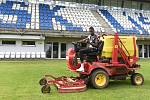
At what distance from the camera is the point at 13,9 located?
121 ft

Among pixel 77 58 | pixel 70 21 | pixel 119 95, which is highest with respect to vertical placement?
pixel 70 21

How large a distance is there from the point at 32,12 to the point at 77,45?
26535 millimetres

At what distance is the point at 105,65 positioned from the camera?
38.1 feet

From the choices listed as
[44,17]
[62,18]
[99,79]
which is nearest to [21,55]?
[44,17]

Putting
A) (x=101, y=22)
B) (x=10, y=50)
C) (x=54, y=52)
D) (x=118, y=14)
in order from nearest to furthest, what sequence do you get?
(x=10, y=50) < (x=54, y=52) < (x=101, y=22) < (x=118, y=14)

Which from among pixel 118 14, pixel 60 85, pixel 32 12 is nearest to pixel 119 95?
pixel 60 85

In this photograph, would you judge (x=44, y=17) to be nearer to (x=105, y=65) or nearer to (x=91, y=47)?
(x=91, y=47)

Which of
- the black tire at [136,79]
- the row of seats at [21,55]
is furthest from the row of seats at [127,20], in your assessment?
the black tire at [136,79]

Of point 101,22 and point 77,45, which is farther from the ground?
point 101,22

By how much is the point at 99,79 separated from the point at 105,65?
59cm

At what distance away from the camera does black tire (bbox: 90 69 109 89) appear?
11164mm

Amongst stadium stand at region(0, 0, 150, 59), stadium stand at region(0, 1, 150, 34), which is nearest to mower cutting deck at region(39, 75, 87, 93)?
stadium stand at region(0, 0, 150, 59)

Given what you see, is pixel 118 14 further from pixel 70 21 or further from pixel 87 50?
pixel 87 50

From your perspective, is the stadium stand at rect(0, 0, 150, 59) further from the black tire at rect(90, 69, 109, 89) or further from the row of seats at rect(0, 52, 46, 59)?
the black tire at rect(90, 69, 109, 89)
